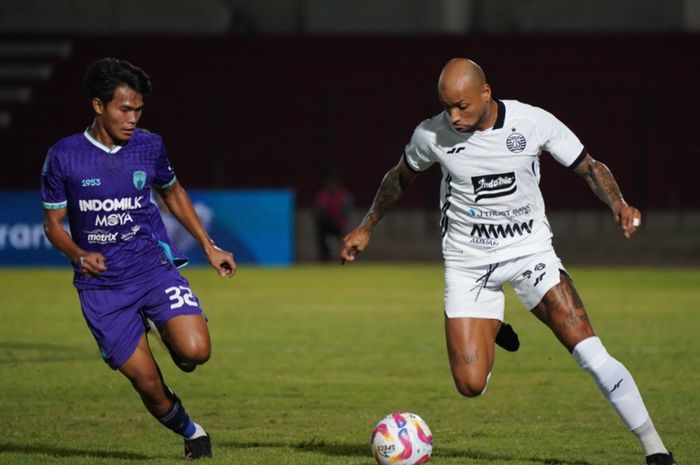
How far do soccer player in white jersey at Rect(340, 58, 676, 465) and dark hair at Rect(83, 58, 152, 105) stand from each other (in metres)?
1.53

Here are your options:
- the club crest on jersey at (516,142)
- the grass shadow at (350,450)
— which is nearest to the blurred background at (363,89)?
the grass shadow at (350,450)

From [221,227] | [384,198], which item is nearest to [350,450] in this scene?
[384,198]

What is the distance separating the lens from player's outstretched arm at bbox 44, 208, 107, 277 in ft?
22.6

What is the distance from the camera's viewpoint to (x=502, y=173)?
7113 millimetres

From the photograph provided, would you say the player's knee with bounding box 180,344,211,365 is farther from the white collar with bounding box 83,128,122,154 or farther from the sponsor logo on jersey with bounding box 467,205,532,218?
the sponsor logo on jersey with bounding box 467,205,532,218

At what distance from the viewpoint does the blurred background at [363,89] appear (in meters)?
30.4

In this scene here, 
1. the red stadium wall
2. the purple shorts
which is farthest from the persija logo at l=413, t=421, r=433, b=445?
the red stadium wall

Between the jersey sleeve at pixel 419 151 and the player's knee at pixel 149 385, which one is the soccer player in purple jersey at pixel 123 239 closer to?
the player's knee at pixel 149 385

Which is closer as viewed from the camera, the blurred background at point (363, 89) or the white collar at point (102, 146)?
the white collar at point (102, 146)

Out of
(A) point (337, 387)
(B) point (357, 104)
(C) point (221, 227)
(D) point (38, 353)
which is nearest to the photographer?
(A) point (337, 387)

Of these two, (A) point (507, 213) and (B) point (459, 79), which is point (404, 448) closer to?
(A) point (507, 213)

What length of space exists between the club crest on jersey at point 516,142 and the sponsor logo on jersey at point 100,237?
2193 mm

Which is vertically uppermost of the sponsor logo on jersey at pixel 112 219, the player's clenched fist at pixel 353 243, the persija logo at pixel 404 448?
the sponsor logo on jersey at pixel 112 219

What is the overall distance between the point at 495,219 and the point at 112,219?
2.08 metres
